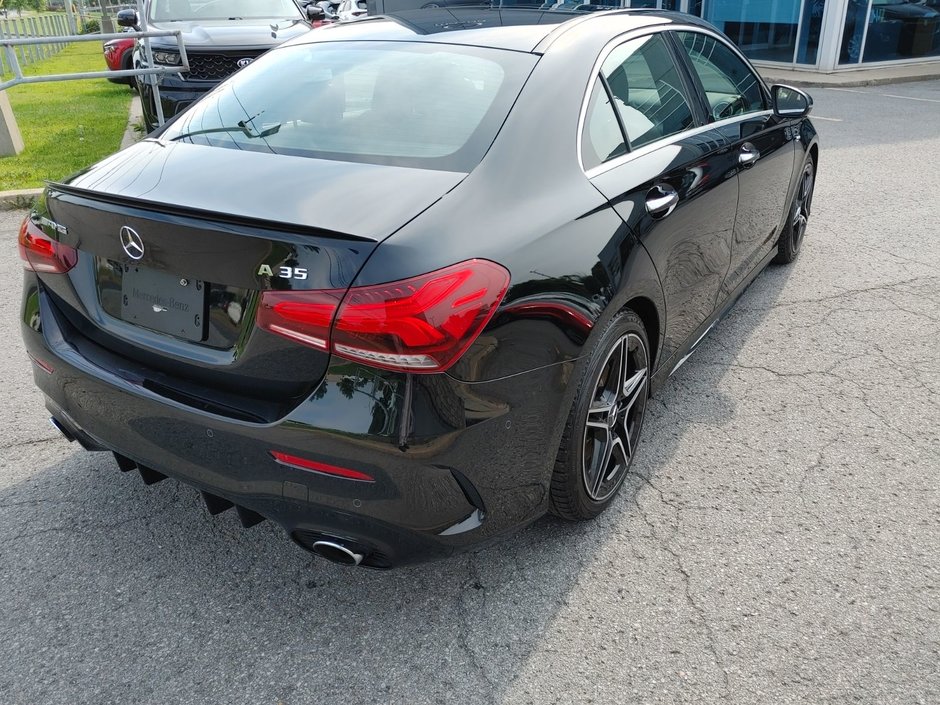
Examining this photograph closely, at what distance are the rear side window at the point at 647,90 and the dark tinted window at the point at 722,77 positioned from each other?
0.30m

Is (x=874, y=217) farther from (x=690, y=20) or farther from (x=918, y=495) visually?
(x=918, y=495)

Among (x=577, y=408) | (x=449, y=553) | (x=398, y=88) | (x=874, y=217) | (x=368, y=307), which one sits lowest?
(x=874, y=217)

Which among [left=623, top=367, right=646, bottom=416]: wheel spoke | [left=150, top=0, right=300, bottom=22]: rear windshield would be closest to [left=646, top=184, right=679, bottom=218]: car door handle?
[left=623, top=367, right=646, bottom=416]: wheel spoke

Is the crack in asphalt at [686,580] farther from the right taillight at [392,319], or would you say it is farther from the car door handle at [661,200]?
the right taillight at [392,319]

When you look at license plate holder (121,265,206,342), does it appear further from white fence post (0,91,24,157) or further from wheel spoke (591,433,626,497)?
white fence post (0,91,24,157)

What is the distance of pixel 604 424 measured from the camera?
2764 millimetres

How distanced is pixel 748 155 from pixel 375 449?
264 cm

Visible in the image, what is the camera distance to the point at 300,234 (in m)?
2.02

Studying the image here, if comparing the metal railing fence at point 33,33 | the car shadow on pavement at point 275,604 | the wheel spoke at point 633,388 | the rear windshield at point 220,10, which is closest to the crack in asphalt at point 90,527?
the car shadow on pavement at point 275,604

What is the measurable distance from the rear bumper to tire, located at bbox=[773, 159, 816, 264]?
135 inches

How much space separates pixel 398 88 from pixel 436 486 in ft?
4.65

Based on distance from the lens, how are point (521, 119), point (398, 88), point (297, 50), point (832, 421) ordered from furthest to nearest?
point (832, 421) < point (297, 50) < point (398, 88) < point (521, 119)

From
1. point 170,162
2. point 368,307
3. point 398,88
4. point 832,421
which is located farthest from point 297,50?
point 832,421

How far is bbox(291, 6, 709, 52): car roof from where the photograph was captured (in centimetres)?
287
